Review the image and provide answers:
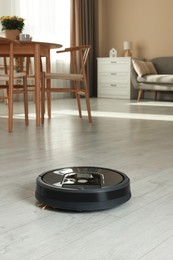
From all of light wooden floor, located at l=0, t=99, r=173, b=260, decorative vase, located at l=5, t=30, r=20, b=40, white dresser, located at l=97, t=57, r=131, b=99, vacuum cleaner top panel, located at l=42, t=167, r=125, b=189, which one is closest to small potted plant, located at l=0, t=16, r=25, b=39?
decorative vase, located at l=5, t=30, r=20, b=40

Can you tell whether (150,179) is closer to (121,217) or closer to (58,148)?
(121,217)

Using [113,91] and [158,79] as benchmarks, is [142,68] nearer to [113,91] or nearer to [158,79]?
[158,79]

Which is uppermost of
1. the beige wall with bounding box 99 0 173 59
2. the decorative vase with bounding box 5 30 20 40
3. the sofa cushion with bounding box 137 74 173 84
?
the beige wall with bounding box 99 0 173 59

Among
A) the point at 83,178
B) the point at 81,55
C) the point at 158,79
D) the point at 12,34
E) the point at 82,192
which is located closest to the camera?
the point at 82,192

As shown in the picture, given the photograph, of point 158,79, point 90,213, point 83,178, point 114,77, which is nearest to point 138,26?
point 114,77

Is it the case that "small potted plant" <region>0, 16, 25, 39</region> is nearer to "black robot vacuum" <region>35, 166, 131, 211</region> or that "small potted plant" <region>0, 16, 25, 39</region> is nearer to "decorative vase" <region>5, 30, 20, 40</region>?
"decorative vase" <region>5, 30, 20, 40</region>

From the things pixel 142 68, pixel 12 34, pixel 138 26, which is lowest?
pixel 142 68

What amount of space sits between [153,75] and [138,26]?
4.13ft

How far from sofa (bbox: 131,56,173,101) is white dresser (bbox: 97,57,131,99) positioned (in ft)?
0.62

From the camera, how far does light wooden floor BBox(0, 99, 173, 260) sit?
2.97 ft

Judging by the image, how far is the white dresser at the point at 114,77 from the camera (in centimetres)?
635

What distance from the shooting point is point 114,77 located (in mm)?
6516

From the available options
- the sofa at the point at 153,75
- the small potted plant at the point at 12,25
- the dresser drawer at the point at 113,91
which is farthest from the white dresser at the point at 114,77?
the small potted plant at the point at 12,25

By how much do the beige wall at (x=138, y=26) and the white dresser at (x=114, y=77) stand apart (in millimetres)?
479
